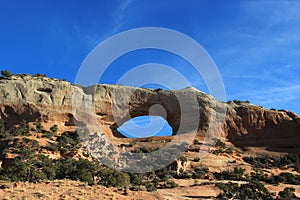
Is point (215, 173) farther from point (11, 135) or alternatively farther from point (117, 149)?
point (11, 135)

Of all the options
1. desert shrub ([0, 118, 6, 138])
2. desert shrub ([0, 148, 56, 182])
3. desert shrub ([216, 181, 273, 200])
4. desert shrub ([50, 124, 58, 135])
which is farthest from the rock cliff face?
desert shrub ([216, 181, 273, 200])

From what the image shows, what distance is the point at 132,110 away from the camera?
55.2m

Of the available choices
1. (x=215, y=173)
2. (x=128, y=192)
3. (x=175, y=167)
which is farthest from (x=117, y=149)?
(x=128, y=192)

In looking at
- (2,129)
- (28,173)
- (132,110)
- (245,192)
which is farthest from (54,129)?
(245,192)

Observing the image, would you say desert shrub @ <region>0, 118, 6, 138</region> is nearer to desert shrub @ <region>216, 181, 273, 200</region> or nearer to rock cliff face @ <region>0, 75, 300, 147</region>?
rock cliff face @ <region>0, 75, 300, 147</region>

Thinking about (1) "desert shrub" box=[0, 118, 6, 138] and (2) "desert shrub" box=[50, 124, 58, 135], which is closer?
(1) "desert shrub" box=[0, 118, 6, 138]

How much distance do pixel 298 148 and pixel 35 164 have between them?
3666 cm

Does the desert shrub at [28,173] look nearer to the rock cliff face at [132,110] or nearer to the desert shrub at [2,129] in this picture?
the desert shrub at [2,129]

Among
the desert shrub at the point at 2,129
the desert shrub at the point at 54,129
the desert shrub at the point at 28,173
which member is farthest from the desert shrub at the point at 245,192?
the desert shrub at the point at 2,129

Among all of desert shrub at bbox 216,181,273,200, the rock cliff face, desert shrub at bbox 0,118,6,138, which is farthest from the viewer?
the rock cliff face

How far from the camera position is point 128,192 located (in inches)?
756

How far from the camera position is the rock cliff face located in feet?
160

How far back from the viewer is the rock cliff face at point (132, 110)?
160 feet

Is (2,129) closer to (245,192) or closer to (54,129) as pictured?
(54,129)
